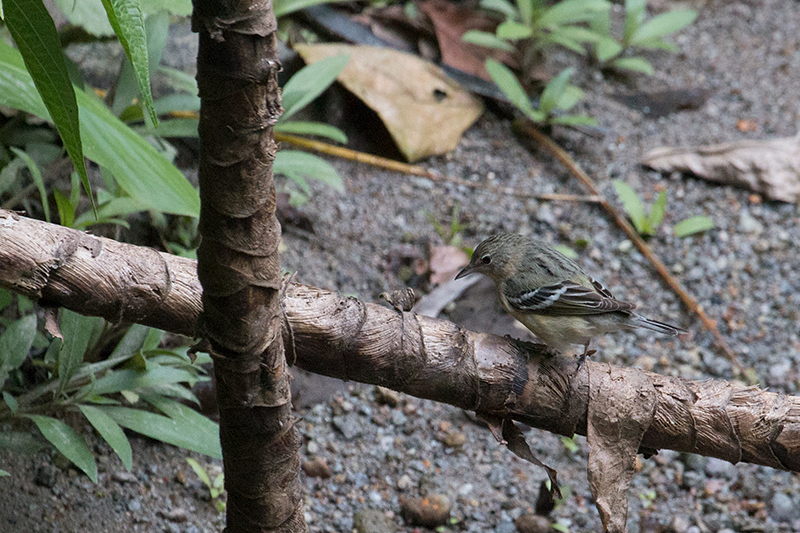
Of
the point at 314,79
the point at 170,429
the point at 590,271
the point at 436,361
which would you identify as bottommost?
the point at 590,271

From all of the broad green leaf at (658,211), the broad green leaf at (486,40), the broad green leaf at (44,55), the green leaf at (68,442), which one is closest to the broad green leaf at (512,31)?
the broad green leaf at (486,40)

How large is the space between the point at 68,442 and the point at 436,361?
145cm

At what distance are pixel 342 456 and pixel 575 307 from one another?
1416mm

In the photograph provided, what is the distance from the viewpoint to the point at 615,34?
23.6ft

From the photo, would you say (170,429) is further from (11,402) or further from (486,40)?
(486,40)

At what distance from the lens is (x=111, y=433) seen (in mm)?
2980

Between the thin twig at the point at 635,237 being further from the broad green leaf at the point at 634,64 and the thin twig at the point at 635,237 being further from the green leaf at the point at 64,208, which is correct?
the green leaf at the point at 64,208

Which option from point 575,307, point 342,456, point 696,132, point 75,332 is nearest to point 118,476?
point 75,332

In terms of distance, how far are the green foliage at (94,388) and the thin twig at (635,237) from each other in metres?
3.26

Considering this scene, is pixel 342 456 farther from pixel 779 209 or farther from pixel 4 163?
pixel 779 209

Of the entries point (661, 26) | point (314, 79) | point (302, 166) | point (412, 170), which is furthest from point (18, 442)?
point (661, 26)

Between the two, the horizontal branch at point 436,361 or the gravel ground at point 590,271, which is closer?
the horizontal branch at point 436,361

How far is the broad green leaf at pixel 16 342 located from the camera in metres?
3.09

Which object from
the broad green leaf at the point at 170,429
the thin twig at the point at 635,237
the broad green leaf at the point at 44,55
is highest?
the broad green leaf at the point at 44,55
